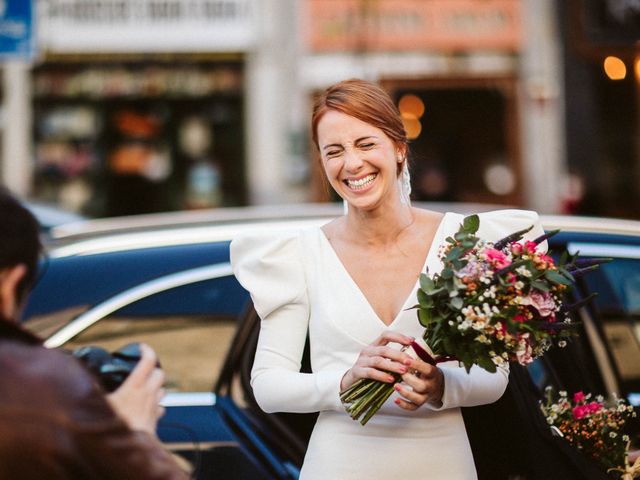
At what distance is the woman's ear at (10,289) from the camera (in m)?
1.61

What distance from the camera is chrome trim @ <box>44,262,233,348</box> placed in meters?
2.83

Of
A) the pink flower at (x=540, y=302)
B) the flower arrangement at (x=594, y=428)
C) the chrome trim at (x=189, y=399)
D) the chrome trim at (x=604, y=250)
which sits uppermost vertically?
the pink flower at (x=540, y=302)

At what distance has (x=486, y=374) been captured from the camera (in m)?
2.37

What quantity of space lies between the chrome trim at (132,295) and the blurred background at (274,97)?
973 centimetres

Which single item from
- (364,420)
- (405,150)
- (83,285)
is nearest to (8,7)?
(83,285)

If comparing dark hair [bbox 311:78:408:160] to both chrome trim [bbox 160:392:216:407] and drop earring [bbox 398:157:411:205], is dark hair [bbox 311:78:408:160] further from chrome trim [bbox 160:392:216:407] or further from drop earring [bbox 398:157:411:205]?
chrome trim [bbox 160:392:216:407]

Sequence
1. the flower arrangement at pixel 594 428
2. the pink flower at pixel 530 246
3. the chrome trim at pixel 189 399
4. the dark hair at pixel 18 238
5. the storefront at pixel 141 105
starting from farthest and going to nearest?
the storefront at pixel 141 105
the chrome trim at pixel 189 399
the flower arrangement at pixel 594 428
the pink flower at pixel 530 246
the dark hair at pixel 18 238

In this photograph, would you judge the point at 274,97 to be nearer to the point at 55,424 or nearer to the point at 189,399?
the point at 189,399

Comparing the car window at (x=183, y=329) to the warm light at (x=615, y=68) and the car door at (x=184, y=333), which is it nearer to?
the car door at (x=184, y=333)

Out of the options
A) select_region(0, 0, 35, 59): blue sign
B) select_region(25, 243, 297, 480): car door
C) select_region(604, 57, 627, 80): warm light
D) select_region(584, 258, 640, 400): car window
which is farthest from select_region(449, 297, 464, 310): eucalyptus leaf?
select_region(604, 57, 627, 80): warm light

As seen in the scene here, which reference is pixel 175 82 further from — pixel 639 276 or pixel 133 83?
pixel 639 276

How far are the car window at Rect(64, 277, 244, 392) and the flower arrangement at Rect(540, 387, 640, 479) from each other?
1.06 meters

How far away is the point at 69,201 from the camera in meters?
12.8

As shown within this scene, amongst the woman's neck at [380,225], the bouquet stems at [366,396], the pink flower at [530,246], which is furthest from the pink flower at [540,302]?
the woman's neck at [380,225]
